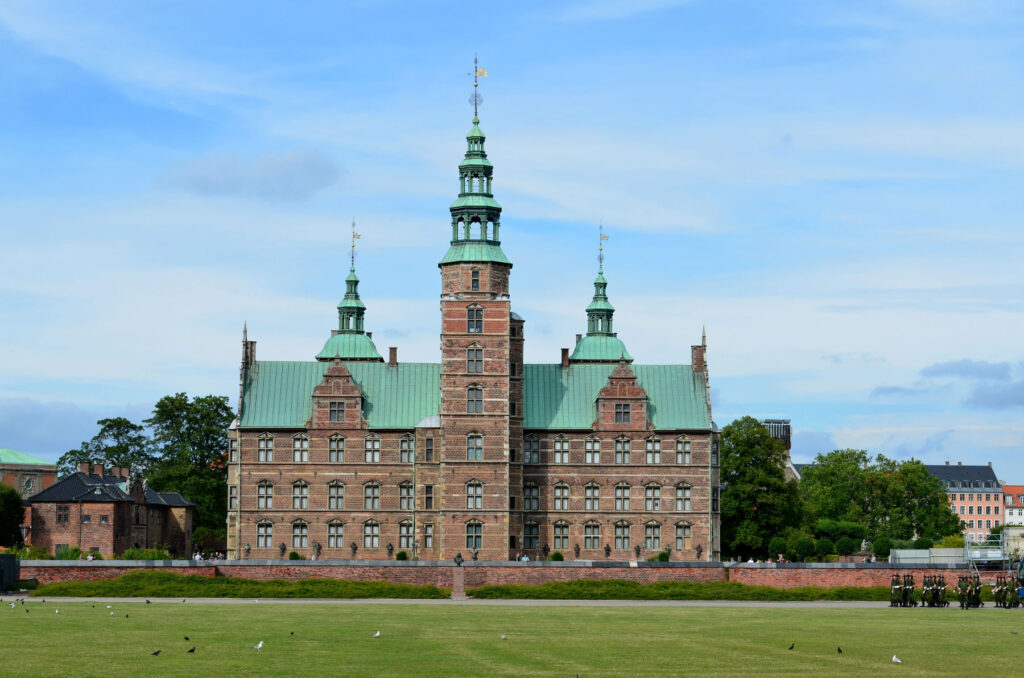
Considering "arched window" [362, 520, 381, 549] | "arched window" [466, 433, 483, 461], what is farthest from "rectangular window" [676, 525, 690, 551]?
"arched window" [362, 520, 381, 549]

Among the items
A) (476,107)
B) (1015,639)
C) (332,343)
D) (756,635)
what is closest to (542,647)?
(756,635)

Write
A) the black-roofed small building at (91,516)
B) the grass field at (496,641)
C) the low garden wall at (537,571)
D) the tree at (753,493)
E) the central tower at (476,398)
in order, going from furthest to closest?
the tree at (753,493) < the black-roofed small building at (91,516) < the central tower at (476,398) < the low garden wall at (537,571) < the grass field at (496,641)

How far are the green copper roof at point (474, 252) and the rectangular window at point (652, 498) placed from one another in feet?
52.2

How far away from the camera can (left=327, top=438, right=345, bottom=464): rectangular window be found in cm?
8569

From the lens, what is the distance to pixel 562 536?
8619 cm

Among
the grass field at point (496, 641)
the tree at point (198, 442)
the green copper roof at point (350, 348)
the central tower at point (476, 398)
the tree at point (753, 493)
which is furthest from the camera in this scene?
the tree at point (198, 442)

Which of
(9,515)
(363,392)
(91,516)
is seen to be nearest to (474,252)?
(363,392)

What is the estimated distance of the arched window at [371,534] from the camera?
85.4 meters

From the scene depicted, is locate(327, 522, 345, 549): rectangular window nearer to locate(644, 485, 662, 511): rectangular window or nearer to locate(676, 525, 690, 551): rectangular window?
locate(644, 485, 662, 511): rectangular window

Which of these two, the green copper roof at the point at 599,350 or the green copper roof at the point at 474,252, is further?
the green copper roof at the point at 599,350

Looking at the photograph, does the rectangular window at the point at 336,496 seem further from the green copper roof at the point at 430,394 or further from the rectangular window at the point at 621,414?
the rectangular window at the point at 621,414

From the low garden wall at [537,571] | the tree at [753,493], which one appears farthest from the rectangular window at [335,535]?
the tree at [753,493]

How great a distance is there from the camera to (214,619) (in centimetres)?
4228

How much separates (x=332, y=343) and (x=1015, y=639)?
221 feet
